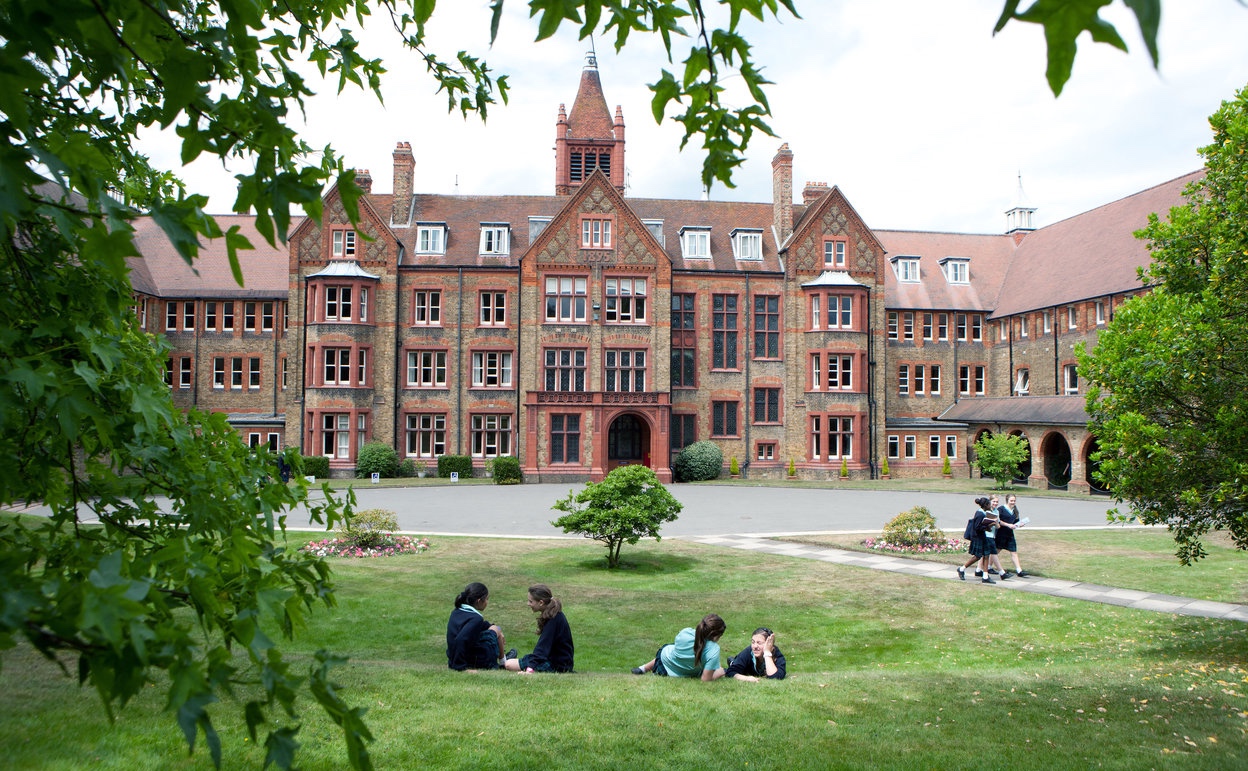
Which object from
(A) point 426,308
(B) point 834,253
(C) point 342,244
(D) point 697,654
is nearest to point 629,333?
(A) point 426,308

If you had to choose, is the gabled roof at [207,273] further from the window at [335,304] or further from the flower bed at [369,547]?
the flower bed at [369,547]

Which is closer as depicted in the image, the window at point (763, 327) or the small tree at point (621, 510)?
the small tree at point (621, 510)

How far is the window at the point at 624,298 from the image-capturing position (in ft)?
132

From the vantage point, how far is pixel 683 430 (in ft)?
138

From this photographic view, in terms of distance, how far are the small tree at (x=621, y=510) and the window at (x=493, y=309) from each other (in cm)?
2530

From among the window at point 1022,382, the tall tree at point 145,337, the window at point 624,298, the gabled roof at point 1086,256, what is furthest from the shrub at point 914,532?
the window at point 1022,382

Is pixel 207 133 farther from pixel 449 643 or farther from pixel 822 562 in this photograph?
pixel 822 562

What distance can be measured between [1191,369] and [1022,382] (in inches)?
1478

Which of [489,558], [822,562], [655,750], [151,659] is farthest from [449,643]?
[822,562]

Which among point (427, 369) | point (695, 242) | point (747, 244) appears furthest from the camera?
point (747, 244)

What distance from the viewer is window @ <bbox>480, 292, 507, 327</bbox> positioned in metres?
41.1

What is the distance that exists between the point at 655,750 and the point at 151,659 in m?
4.51

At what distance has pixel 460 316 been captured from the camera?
4088 centimetres

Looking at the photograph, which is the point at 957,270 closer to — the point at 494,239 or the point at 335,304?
the point at 494,239
